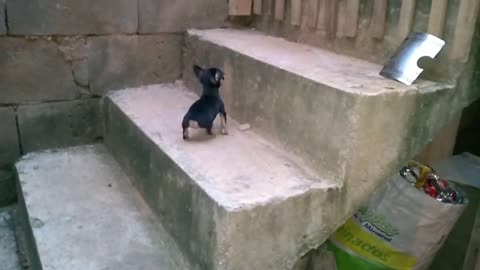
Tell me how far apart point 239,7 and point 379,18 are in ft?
3.09

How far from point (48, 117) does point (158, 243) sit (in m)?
0.96

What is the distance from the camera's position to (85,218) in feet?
5.38

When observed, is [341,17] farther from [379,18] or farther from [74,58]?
[74,58]

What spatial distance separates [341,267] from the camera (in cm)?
163

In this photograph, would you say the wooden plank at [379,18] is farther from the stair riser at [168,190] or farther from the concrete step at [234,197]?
the stair riser at [168,190]

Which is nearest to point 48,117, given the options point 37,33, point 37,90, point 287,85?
point 37,90

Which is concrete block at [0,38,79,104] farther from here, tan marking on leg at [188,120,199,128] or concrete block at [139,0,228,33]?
tan marking on leg at [188,120,199,128]

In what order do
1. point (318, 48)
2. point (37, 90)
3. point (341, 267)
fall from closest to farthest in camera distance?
point (341, 267)
point (318, 48)
point (37, 90)

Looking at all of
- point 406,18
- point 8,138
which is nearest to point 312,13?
point 406,18

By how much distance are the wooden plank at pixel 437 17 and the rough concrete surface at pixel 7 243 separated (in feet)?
5.56

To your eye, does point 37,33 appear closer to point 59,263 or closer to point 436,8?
point 59,263

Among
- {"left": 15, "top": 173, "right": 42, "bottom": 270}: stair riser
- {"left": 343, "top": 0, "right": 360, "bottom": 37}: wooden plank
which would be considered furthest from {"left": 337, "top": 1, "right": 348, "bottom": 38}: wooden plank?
{"left": 15, "top": 173, "right": 42, "bottom": 270}: stair riser

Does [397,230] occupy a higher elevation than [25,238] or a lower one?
higher

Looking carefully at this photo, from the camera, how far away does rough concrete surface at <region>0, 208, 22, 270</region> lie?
→ 171cm
